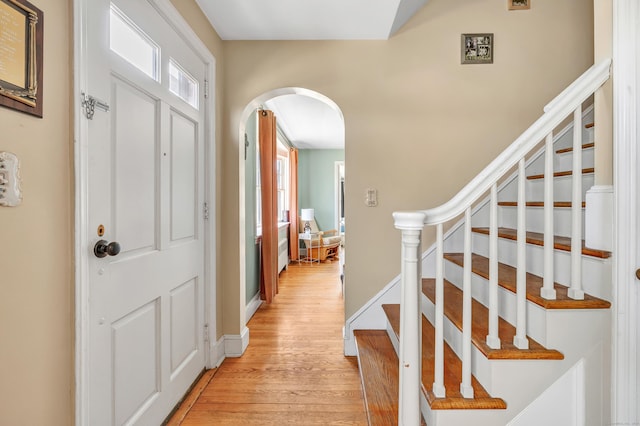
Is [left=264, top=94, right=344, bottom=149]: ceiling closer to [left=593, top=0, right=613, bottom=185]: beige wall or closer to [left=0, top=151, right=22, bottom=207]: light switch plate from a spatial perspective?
[left=593, top=0, right=613, bottom=185]: beige wall

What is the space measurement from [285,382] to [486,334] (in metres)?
1.26

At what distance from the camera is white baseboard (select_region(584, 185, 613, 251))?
115 cm

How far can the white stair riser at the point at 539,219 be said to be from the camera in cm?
160

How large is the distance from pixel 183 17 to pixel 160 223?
1.17 meters

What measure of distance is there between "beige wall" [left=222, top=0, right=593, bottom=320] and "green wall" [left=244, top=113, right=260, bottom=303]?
77cm

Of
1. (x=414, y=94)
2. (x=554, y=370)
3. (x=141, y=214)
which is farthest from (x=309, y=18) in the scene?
(x=554, y=370)

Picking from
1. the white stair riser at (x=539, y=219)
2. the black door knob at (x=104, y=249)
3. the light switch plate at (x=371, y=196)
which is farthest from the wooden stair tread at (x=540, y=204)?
the black door knob at (x=104, y=249)

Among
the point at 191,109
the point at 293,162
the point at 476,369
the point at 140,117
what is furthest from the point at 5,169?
the point at 293,162

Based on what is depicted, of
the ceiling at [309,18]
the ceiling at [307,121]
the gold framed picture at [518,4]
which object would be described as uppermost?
the gold framed picture at [518,4]

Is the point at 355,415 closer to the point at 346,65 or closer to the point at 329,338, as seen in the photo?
the point at 329,338

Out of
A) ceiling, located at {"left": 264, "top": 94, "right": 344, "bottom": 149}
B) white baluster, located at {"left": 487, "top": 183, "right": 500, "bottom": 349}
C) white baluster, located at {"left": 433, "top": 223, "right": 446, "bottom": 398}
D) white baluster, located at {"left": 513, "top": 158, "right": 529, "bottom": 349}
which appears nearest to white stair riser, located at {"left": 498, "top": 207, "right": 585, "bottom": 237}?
white baluster, located at {"left": 513, "top": 158, "right": 529, "bottom": 349}

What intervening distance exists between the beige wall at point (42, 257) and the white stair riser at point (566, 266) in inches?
76.7

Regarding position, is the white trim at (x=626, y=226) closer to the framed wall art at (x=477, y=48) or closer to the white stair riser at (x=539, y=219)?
the white stair riser at (x=539, y=219)

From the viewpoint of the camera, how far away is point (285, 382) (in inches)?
75.6
